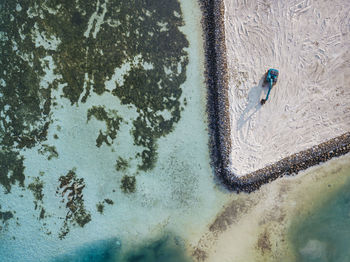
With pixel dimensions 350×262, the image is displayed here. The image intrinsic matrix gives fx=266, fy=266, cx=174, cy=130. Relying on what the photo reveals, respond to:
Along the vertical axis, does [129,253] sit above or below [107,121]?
below

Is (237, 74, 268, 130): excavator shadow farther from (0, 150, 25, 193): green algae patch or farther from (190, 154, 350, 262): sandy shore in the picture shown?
(0, 150, 25, 193): green algae patch

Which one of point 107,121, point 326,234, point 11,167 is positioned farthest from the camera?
point 11,167

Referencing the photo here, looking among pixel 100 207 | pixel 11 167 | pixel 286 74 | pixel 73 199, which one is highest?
pixel 11 167

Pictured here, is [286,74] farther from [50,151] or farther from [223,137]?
[50,151]

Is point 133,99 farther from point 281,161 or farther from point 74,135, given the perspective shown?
point 281,161

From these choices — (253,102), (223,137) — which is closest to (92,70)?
(223,137)

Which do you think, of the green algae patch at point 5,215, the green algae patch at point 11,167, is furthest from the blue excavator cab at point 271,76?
the green algae patch at point 5,215

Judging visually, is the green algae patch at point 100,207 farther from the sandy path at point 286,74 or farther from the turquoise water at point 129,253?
the sandy path at point 286,74

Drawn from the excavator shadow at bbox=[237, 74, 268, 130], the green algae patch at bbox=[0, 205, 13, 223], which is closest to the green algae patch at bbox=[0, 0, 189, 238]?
the green algae patch at bbox=[0, 205, 13, 223]

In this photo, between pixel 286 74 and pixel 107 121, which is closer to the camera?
pixel 286 74
